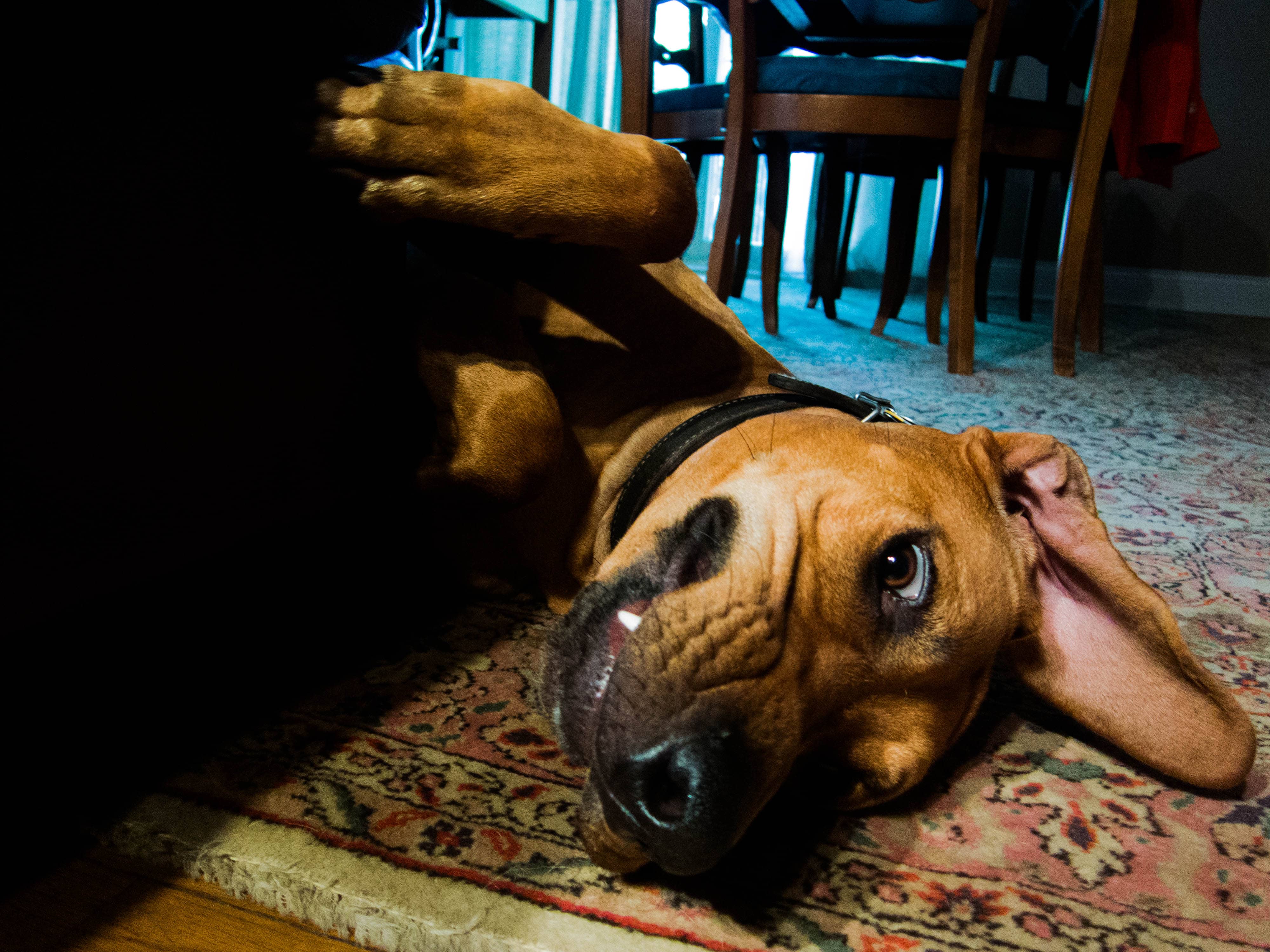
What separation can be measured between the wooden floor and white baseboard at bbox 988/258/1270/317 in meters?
7.85

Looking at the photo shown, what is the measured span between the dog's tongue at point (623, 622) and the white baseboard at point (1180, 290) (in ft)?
24.4

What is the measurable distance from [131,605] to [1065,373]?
4262mm

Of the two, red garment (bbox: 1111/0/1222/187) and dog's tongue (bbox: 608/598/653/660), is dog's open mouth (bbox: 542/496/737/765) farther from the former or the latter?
red garment (bbox: 1111/0/1222/187)

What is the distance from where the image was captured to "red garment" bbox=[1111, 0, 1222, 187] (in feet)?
14.3

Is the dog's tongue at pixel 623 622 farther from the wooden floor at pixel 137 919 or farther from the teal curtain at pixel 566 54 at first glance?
the teal curtain at pixel 566 54

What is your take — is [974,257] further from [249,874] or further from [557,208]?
[249,874]

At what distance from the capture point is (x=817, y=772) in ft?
3.72

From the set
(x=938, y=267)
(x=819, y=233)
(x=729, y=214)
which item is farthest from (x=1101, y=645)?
(x=819, y=233)

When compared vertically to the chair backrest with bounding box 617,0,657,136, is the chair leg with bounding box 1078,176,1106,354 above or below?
below

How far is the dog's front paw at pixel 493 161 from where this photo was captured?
1153mm

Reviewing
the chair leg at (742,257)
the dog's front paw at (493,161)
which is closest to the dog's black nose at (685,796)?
the dog's front paw at (493,161)

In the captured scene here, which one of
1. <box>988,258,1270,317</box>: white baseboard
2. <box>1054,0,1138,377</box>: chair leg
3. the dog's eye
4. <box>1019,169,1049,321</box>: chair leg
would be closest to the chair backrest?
<box>1054,0,1138,377</box>: chair leg

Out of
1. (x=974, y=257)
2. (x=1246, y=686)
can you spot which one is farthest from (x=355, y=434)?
(x=974, y=257)

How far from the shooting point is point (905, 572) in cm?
109
